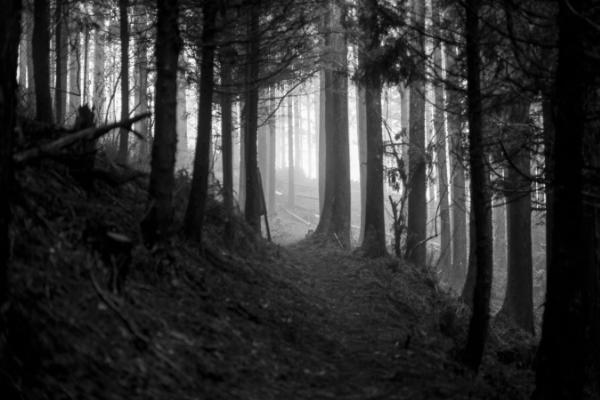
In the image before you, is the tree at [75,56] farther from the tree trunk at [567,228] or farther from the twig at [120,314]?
the tree trunk at [567,228]


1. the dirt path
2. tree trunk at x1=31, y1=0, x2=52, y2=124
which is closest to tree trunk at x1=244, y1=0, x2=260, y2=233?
the dirt path

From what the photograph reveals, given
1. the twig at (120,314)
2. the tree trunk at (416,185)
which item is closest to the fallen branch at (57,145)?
the twig at (120,314)

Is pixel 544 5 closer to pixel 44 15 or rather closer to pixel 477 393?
pixel 477 393

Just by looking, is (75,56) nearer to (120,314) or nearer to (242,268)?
(242,268)

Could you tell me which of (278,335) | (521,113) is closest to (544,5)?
(521,113)

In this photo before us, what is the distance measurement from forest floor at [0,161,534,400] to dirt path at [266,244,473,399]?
0.11 ft

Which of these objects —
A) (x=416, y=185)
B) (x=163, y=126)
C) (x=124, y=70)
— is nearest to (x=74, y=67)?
(x=124, y=70)

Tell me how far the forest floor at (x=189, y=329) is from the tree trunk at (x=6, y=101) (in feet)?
2.21

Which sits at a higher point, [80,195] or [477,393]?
[80,195]

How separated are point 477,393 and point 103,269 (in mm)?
4270

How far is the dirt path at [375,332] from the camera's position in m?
6.16

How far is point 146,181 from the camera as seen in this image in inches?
382

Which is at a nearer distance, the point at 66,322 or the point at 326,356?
the point at 66,322

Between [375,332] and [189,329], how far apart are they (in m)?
3.50
